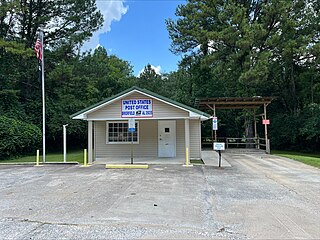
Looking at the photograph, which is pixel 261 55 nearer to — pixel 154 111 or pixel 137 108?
pixel 154 111

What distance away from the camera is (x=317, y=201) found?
18.2 feet

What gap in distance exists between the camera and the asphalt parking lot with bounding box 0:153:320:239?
3902 mm

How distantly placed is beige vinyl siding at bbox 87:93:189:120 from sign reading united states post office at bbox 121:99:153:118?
0.21 metres

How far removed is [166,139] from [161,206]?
8742 millimetres

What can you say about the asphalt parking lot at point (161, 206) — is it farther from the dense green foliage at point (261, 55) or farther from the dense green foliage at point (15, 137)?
the dense green foliage at point (261, 55)

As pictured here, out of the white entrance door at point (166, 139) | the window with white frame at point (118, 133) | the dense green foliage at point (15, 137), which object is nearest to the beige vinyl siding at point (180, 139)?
the white entrance door at point (166, 139)

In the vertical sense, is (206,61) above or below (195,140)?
above

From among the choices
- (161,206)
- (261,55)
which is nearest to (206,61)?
(261,55)

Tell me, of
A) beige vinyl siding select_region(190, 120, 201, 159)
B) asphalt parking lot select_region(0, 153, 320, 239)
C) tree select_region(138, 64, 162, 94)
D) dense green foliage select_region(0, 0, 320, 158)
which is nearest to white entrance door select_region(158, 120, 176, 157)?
beige vinyl siding select_region(190, 120, 201, 159)

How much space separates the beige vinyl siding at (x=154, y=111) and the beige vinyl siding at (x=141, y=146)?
1507mm

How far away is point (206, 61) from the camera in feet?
70.5

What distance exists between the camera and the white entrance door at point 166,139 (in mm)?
13859

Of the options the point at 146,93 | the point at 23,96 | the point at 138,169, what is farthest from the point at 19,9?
the point at 138,169

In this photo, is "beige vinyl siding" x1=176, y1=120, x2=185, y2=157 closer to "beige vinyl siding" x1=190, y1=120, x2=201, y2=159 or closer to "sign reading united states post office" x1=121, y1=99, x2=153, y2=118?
"beige vinyl siding" x1=190, y1=120, x2=201, y2=159
